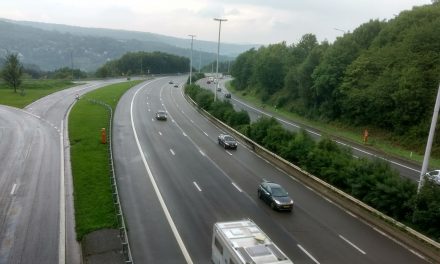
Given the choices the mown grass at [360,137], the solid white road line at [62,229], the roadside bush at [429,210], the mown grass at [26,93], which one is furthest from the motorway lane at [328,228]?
the mown grass at [26,93]

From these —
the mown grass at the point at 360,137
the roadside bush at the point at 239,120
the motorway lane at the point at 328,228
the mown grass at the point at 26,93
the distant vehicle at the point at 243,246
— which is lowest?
the mown grass at the point at 26,93

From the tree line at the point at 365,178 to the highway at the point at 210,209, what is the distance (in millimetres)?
1799

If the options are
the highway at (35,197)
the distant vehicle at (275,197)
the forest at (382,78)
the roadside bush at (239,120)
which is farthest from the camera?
the roadside bush at (239,120)

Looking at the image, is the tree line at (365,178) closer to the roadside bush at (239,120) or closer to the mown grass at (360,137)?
the roadside bush at (239,120)

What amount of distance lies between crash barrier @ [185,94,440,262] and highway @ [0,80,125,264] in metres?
17.3

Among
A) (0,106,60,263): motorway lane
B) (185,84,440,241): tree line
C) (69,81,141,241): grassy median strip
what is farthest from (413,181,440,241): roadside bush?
(0,106,60,263): motorway lane

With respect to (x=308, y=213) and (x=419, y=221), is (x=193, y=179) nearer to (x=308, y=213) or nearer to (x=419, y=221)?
(x=308, y=213)

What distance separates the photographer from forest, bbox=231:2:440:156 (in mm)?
47344

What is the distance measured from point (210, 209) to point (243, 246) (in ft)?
32.8

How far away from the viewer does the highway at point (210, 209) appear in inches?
806

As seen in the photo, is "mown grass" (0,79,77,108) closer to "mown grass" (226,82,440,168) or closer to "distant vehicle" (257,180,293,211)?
"mown grass" (226,82,440,168)

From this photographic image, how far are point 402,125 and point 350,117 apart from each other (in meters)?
10.7

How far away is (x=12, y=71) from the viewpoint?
83.1m

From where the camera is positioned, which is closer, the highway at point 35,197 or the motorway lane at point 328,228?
the highway at point 35,197
